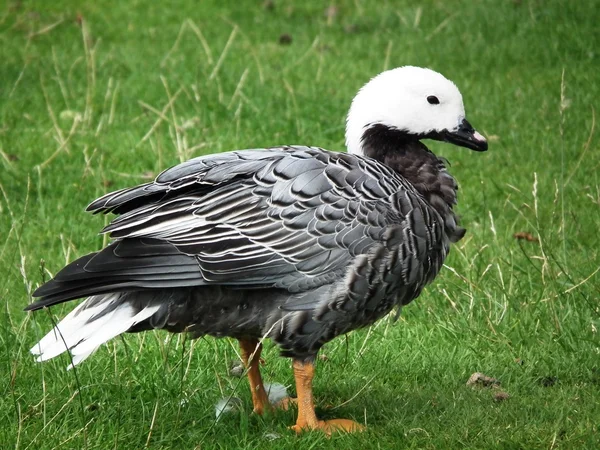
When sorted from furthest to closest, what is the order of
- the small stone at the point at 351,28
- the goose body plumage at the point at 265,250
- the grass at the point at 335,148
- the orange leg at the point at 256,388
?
Answer: the small stone at the point at 351,28
the orange leg at the point at 256,388
the grass at the point at 335,148
the goose body plumage at the point at 265,250

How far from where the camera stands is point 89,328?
13.1 ft

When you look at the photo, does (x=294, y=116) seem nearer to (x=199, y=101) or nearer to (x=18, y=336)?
(x=199, y=101)

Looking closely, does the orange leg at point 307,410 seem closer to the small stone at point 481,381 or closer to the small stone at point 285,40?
the small stone at point 481,381

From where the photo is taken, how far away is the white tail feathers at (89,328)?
3.92 metres

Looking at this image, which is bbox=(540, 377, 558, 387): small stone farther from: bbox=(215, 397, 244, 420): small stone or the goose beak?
bbox=(215, 397, 244, 420): small stone

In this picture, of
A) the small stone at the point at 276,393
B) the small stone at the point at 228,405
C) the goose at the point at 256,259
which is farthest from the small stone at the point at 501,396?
the small stone at the point at 228,405

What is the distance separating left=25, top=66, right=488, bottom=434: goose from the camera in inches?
156

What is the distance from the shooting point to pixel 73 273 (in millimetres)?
3875

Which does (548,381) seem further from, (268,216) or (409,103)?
(268,216)

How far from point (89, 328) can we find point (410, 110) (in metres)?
1.66

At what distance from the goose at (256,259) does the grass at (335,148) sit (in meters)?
0.25

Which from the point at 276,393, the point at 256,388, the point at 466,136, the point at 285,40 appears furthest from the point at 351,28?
the point at 256,388

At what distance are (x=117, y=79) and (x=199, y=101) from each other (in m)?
1.04

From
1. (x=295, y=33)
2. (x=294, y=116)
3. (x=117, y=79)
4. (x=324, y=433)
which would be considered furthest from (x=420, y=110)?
(x=295, y=33)
